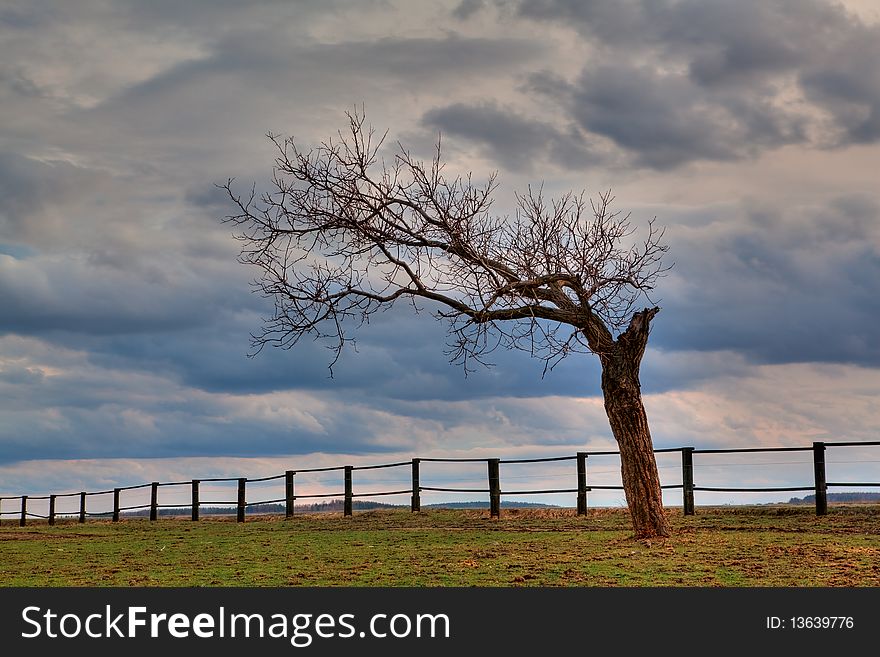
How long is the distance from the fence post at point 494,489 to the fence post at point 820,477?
22.9 ft

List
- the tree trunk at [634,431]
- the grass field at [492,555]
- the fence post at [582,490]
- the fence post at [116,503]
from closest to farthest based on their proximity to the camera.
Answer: the grass field at [492,555]
the tree trunk at [634,431]
the fence post at [582,490]
the fence post at [116,503]

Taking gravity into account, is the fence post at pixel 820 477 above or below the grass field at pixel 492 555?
above

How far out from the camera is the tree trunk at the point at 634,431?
14242 millimetres

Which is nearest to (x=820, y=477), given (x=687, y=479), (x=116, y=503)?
(x=687, y=479)

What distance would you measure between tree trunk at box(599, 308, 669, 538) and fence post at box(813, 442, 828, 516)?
6.02 meters

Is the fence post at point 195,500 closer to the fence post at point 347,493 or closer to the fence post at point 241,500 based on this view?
the fence post at point 241,500

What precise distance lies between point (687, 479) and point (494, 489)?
14.9ft

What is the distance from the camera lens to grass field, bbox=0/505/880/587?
1012 cm

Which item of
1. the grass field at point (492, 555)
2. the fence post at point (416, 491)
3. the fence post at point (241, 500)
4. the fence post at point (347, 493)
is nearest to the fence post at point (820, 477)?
the grass field at point (492, 555)

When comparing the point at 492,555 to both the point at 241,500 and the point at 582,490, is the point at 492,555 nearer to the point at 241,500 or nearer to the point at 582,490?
the point at 582,490

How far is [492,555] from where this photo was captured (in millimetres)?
12516

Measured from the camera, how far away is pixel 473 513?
2375cm
